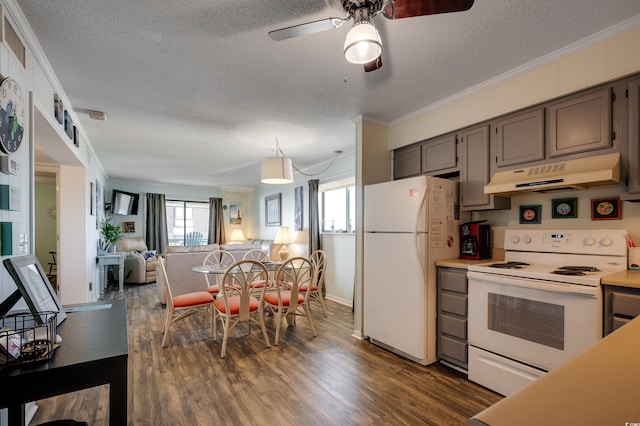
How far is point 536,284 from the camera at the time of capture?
1987 millimetres

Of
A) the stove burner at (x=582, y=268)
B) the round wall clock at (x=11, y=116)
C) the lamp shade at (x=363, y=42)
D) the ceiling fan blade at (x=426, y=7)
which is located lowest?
the stove burner at (x=582, y=268)

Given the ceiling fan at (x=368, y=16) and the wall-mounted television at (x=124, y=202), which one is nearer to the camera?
the ceiling fan at (x=368, y=16)

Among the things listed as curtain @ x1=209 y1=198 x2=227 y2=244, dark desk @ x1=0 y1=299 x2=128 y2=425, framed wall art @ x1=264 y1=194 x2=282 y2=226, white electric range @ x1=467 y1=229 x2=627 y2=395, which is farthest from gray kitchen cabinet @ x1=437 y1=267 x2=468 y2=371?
curtain @ x1=209 y1=198 x2=227 y2=244

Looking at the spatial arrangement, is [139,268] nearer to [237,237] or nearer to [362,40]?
[237,237]

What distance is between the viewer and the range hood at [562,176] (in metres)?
1.93

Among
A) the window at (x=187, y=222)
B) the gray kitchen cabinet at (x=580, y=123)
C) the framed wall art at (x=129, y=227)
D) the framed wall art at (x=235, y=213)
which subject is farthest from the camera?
the framed wall art at (x=235, y=213)

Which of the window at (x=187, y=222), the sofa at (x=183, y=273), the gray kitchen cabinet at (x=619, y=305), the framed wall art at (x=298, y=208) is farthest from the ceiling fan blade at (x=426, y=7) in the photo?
the window at (x=187, y=222)

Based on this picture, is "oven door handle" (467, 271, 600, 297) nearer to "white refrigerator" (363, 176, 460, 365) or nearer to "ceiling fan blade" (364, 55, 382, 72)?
"white refrigerator" (363, 176, 460, 365)

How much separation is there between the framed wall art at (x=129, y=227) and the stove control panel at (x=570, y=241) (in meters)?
8.28

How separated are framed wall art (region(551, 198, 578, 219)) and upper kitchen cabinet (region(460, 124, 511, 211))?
34 centimetres

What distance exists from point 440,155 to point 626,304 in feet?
5.99

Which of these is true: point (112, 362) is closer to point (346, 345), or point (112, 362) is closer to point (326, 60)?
point (326, 60)

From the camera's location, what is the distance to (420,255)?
8.70ft

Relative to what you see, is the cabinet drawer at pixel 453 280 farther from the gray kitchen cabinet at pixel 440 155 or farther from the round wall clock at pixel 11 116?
→ the round wall clock at pixel 11 116
